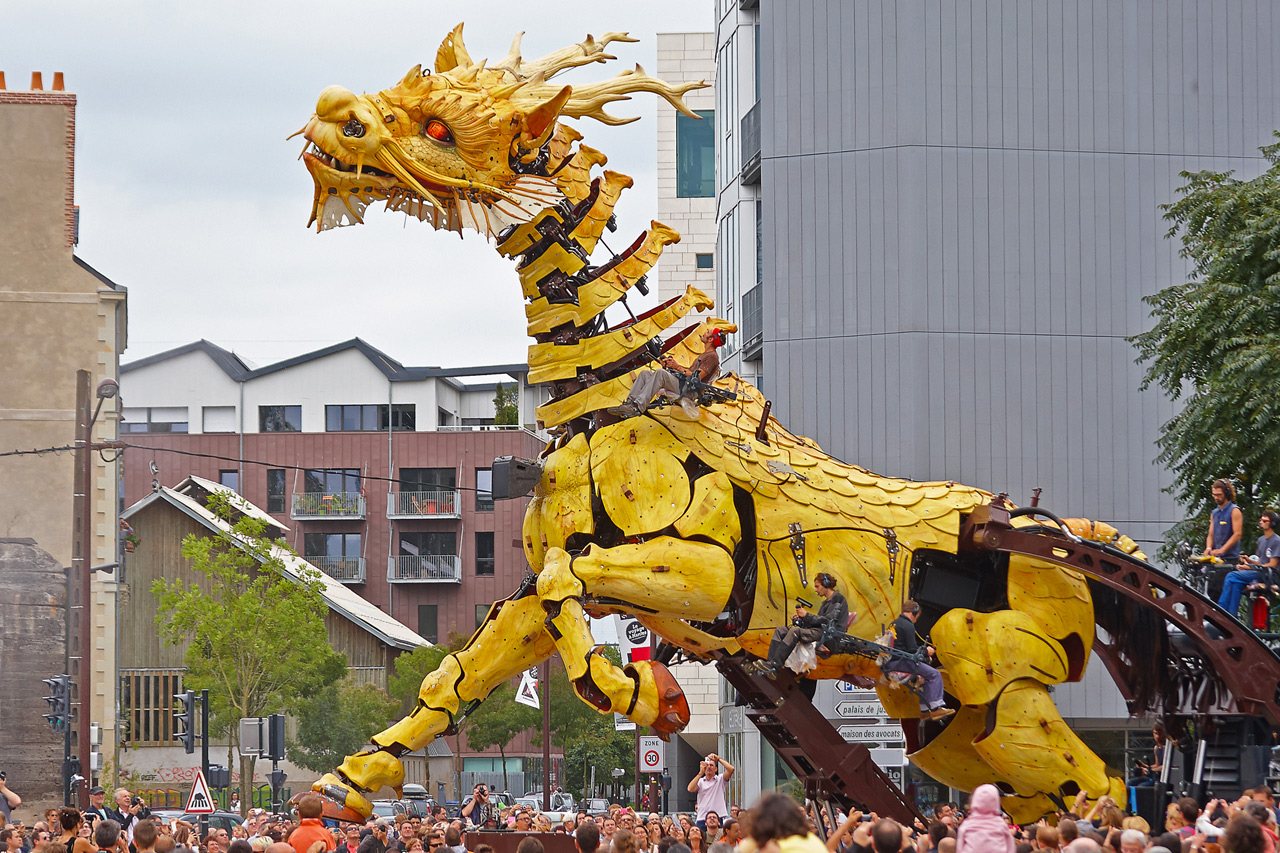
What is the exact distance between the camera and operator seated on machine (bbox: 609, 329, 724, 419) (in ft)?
47.0

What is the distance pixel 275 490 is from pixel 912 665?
183ft

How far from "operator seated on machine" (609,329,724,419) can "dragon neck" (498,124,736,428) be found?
31 centimetres

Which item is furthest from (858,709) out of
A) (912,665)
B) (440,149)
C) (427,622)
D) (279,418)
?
(279,418)

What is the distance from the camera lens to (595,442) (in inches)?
587

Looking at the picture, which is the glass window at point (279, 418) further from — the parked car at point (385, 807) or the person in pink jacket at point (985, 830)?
the person in pink jacket at point (985, 830)

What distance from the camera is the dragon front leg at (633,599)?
13.6 metres

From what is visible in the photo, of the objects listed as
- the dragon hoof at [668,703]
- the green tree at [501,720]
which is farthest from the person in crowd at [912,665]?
the green tree at [501,720]

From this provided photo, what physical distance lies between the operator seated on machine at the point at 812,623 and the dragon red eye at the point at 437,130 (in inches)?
196

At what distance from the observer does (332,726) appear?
Result: 51156mm

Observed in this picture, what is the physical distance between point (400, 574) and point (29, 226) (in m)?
27.8

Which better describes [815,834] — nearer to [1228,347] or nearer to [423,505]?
[1228,347]

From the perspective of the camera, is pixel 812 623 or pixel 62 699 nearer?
pixel 812 623

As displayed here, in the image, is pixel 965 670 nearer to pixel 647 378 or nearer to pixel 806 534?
pixel 806 534

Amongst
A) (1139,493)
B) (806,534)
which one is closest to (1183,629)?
(806,534)
